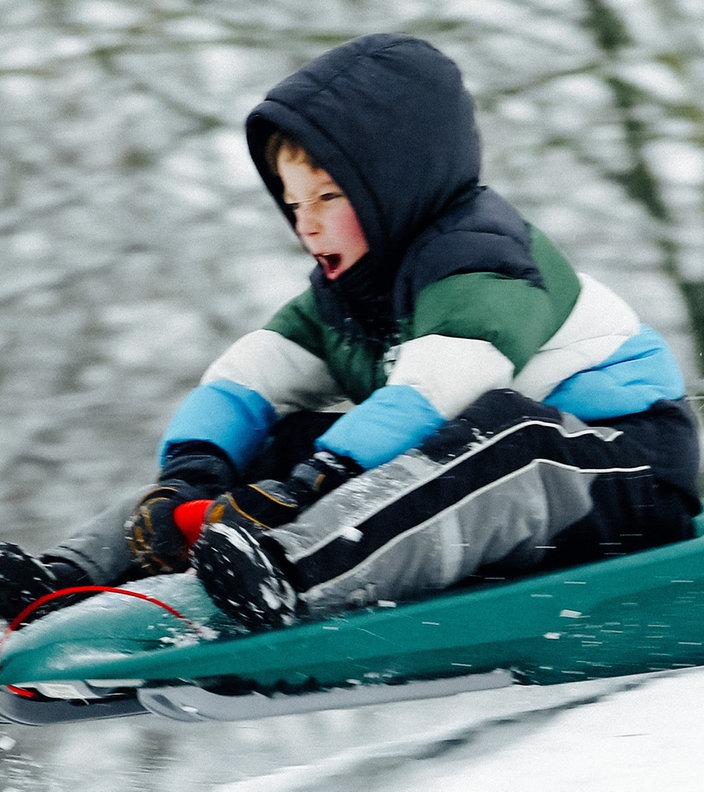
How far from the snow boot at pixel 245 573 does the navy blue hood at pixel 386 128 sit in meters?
0.48

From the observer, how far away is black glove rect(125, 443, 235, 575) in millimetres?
1532

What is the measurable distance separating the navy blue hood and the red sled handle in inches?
16.3

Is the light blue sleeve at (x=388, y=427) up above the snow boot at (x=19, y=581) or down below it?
above

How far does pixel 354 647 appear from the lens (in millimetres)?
1346

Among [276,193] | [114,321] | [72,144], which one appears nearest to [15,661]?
[276,193]

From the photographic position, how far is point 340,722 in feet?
4.82

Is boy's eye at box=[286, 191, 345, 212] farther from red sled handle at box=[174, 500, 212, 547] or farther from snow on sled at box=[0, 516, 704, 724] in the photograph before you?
snow on sled at box=[0, 516, 704, 724]

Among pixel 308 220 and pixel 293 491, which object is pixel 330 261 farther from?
pixel 293 491

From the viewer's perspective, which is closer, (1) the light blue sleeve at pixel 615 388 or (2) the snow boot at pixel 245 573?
(2) the snow boot at pixel 245 573

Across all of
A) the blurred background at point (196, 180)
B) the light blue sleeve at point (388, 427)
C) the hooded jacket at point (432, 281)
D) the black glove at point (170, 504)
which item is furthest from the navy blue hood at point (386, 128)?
the blurred background at point (196, 180)

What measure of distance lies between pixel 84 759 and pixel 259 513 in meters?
0.40

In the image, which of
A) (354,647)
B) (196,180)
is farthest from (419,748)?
(196,180)

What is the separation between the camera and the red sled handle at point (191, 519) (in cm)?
153

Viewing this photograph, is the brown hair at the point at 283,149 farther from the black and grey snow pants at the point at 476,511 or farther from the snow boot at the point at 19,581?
the snow boot at the point at 19,581
